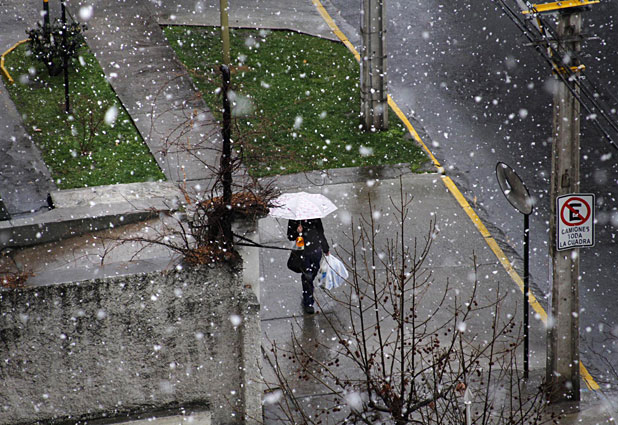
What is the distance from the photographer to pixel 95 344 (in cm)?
923

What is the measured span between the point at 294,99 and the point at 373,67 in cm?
201

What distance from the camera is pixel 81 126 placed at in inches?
642

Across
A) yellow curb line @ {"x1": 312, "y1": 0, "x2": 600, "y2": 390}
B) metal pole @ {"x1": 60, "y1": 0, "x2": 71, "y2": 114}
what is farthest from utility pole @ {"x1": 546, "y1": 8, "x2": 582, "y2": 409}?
metal pole @ {"x1": 60, "y1": 0, "x2": 71, "y2": 114}

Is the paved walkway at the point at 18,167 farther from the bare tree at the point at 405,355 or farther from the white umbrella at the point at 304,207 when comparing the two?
the bare tree at the point at 405,355

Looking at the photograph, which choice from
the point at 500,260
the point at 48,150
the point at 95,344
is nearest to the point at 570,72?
the point at 500,260

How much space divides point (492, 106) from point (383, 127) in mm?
2249

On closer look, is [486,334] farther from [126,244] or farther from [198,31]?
[198,31]

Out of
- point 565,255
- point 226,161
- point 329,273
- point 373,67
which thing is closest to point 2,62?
point 373,67

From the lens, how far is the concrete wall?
903 centimetres

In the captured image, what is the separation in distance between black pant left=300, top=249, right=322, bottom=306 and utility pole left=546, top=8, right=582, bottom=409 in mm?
3034

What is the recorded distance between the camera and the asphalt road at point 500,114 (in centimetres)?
1299

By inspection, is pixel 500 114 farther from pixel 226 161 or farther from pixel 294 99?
pixel 226 161

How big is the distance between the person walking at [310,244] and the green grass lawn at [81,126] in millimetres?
4049

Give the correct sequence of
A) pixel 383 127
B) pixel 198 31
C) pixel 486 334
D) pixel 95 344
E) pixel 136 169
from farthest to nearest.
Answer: pixel 198 31 < pixel 383 127 < pixel 136 169 < pixel 486 334 < pixel 95 344
